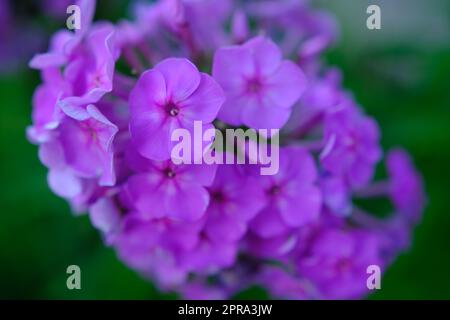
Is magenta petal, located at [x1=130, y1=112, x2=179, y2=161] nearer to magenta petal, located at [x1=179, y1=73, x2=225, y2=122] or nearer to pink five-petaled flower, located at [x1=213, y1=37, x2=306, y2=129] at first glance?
magenta petal, located at [x1=179, y1=73, x2=225, y2=122]

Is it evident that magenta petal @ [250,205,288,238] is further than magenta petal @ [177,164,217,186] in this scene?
Yes

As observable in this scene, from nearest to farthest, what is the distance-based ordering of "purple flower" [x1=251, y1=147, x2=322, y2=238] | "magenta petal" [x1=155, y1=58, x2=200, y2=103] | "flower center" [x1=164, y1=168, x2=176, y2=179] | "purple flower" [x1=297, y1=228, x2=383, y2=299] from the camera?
"magenta petal" [x1=155, y1=58, x2=200, y2=103] → "flower center" [x1=164, y1=168, x2=176, y2=179] → "purple flower" [x1=251, y1=147, x2=322, y2=238] → "purple flower" [x1=297, y1=228, x2=383, y2=299]

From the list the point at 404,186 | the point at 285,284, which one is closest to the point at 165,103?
the point at 285,284

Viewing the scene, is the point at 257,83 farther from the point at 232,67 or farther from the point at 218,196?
the point at 218,196

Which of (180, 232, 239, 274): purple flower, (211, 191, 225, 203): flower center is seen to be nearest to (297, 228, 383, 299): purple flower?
(180, 232, 239, 274): purple flower

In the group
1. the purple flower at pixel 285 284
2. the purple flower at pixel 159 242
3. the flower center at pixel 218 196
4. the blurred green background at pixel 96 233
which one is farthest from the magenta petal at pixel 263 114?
the blurred green background at pixel 96 233

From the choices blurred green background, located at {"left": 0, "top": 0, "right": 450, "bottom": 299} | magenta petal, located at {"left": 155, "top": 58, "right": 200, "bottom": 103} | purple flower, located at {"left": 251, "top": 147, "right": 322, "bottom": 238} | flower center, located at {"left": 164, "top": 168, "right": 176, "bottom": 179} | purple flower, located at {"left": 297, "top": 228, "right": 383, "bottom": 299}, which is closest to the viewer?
magenta petal, located at {"left": 155, "top": 58, "right": 200, "bottom": 103}
